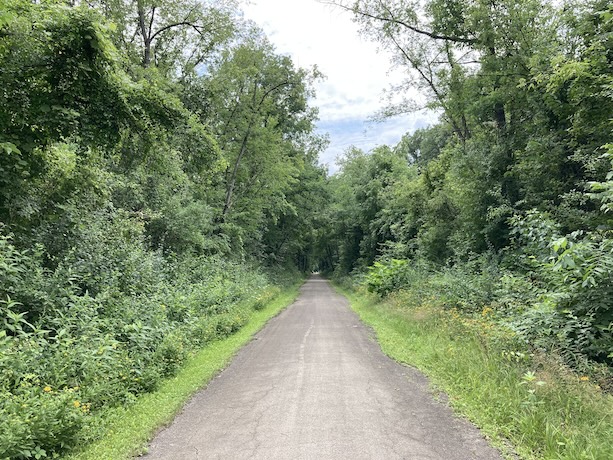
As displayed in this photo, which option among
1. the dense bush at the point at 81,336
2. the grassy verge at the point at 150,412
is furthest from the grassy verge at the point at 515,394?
the dense bush at the point at 81,336

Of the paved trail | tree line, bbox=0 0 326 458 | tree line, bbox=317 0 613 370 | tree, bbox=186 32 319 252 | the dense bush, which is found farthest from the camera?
tree, bbox=186 32 319 252

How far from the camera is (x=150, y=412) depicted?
207 inches

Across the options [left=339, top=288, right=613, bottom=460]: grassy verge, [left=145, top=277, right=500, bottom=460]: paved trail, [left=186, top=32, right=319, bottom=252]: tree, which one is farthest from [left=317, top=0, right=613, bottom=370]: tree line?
[left=186, top=32, right=319, bottom=252]: tree

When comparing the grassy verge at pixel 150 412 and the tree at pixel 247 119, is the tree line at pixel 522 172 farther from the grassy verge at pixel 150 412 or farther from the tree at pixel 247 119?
the tree at pixel 247 119

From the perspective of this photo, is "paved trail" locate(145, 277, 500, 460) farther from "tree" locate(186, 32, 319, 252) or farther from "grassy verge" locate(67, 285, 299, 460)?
"tree" locate(186, 32, 319, 252)

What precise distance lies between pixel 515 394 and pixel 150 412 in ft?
16.0

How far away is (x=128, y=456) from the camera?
4.13 metres

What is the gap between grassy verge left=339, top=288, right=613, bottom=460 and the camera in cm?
408

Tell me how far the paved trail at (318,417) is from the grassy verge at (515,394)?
375mm

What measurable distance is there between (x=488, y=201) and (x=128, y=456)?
1215 cm

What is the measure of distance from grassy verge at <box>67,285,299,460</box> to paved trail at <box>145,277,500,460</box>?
172 mm

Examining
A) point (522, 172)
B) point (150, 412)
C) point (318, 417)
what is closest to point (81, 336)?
point (150, 412)

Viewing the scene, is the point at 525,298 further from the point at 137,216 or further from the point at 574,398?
the point at 137,216

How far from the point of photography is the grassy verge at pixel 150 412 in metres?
4.21
